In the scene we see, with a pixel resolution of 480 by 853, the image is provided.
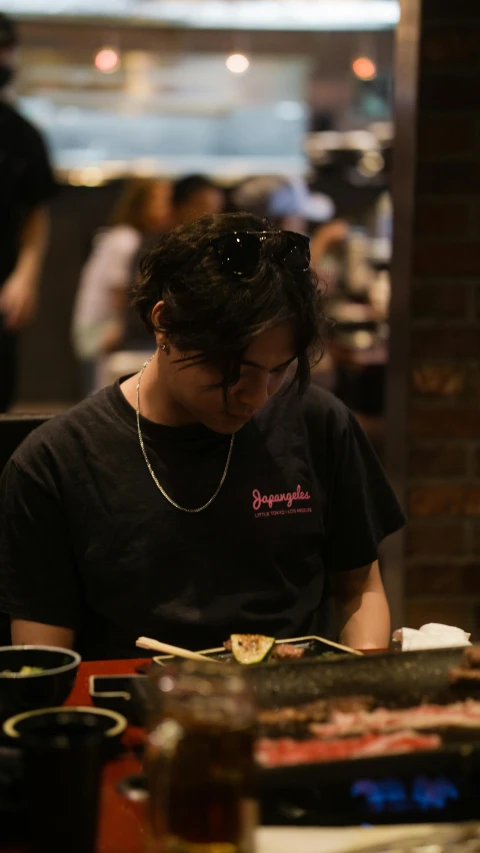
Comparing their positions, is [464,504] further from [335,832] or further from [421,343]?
[335,832]

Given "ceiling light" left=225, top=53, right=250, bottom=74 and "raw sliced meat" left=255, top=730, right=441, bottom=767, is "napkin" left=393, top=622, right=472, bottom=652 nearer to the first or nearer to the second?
"raw sliced meat" left=255, top=730, right=441, bottom=767

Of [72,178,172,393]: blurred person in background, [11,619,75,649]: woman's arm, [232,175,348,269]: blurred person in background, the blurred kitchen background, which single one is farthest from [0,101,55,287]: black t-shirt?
the blurred kitchen background

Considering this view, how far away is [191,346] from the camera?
1.63 m

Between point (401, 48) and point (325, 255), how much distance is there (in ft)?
13.2

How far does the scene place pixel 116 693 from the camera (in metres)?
1.29

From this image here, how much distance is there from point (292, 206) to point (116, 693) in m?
6.28

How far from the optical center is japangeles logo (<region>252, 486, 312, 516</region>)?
5.86ft

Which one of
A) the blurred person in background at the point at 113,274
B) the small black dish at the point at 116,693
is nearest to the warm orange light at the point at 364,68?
the blurred person in background at the point at 113,274

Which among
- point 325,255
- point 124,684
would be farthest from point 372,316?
point 124,684

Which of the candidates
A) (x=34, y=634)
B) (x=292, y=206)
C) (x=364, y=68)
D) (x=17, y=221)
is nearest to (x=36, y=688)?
(x=34, y=634)

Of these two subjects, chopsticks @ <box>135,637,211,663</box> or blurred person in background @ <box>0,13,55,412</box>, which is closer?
chopsticks @ <box>135,637,211,663</box>

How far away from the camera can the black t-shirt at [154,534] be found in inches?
67.2

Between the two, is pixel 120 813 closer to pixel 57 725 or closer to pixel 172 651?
pixel 57 725

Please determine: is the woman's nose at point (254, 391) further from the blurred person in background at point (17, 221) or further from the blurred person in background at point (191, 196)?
the blurred person in background at point (191, 196)
